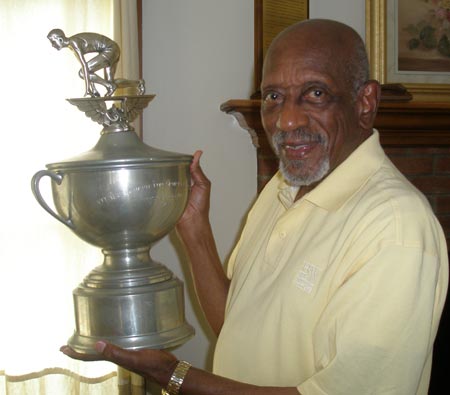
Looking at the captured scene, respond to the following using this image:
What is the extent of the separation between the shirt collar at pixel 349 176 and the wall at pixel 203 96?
0.90 m

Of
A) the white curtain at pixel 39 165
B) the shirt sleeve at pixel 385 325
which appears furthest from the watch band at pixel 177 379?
the white curtain at pixel 39 165

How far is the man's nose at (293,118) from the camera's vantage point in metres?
1.02

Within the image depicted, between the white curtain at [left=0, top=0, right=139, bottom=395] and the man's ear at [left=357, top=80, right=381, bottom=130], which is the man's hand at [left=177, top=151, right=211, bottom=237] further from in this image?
the white curtain at [left=0, top=0, right=139, bottom=395]

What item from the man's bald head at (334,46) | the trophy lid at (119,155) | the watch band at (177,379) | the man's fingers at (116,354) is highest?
the man's bald head at (334,46)

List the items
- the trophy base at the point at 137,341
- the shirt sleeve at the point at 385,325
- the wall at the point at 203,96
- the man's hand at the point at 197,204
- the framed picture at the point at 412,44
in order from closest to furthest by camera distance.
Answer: the shirt sleeve at the point at 385,325, the trophy base at the point at 137,341, the man's hand at the point at 197,204, the wall at the point at 203,96, the framed picture at the point at 412,44

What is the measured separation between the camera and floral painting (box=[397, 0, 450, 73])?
1.98 meters

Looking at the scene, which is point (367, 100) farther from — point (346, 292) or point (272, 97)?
point (346, 292)

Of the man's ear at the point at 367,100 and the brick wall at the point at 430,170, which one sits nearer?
the man's ear at the point at 367,100

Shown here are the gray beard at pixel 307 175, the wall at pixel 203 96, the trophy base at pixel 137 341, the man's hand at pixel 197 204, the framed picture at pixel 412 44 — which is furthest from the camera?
the framed picture at pixel 412 44

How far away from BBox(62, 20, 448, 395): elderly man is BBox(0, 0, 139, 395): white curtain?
2.69 feet

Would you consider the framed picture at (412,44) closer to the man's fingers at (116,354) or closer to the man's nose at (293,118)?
the man's nose at (293,118)

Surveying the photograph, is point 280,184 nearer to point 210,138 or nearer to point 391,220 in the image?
point 391,220

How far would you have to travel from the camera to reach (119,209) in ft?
2.97

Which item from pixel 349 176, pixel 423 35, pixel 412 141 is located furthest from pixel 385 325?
pixel 423 35
